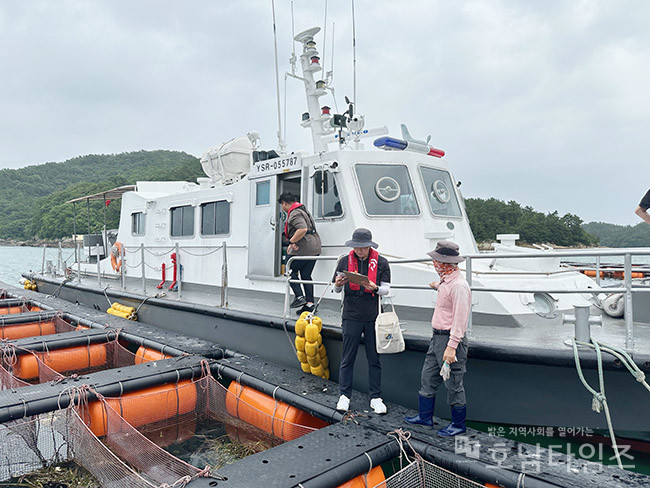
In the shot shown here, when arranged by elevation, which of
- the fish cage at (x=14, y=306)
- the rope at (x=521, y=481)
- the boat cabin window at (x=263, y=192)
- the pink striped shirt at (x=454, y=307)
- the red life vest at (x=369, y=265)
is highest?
the boat cabin window at (x=263, y=192)

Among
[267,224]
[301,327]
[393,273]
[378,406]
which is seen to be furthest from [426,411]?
[267,224]

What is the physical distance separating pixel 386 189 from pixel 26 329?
23.5ft

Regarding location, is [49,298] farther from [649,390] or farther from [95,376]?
[649,390]

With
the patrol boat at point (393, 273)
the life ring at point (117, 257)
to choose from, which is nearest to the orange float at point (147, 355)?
the patrol boat at point (393, 273)

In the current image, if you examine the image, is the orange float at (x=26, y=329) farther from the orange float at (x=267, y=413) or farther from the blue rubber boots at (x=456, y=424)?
the blue rubber boots at (x=456, y=424)

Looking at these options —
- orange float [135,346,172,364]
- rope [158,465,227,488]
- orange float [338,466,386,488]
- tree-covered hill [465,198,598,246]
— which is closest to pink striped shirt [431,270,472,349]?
orange float [338,466,386,488]

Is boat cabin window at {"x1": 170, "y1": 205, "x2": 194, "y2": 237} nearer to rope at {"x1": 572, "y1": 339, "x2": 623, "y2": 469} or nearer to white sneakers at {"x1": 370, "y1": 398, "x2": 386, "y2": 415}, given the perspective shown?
white sneakers at {"x1": 370, "y1": 398, "x2": 386, "y2": 415}

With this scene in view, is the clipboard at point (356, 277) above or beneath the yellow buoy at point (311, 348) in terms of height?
above

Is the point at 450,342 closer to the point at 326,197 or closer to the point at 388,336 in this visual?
the point at 388,336

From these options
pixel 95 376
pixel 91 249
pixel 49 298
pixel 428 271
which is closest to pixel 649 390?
pixel 428 271

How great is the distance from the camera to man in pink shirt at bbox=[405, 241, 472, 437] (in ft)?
10.5

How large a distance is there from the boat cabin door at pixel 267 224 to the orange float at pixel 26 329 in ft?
15.5

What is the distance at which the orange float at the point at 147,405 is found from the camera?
4.23 meters

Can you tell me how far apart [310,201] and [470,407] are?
3142 millimetres
